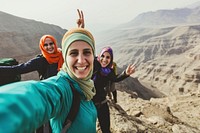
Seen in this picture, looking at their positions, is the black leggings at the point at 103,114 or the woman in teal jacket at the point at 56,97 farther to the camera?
the black leggings at the point at 103,114

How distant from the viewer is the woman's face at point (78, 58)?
150cm

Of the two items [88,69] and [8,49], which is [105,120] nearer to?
[88,69]

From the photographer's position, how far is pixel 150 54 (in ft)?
420

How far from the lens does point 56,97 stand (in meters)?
1.01

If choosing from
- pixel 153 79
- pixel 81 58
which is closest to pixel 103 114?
pixel 81 58

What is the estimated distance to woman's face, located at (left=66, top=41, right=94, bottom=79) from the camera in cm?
150

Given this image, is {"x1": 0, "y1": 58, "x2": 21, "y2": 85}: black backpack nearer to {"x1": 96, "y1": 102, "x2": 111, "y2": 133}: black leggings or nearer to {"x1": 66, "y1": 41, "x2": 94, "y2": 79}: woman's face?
{"x1": 66, "y1": 41, "x2": 94, "y2": 79}: woman's face

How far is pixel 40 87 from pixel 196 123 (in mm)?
9368

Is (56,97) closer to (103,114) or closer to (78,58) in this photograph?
(78,58)

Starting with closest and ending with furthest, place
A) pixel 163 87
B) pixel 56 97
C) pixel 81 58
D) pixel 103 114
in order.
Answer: pixel 56 97, pixel 81 58, pixel 103 114, pixel 163 87

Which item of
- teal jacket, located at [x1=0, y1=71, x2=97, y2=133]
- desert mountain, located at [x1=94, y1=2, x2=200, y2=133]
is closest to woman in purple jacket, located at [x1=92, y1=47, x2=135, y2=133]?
desert mountain, located at [x1=94, y1=2, x2=200, y2=133]

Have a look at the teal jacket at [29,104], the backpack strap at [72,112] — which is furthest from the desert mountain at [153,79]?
the teal jacket at [29,104]

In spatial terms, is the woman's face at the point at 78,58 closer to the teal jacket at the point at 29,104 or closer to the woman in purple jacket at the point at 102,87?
the teal jacket at the point at 29,104

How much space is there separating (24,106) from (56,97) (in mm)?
A: 333
